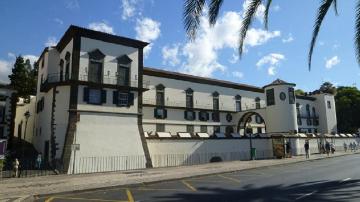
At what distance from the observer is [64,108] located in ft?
96.2

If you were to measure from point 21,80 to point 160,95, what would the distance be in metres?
22.5

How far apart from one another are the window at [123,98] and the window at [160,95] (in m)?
10.1

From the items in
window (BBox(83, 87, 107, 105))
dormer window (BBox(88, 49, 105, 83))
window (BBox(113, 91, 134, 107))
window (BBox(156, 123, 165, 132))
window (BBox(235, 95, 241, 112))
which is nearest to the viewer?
window (BBox(83, 87, 107, 105))

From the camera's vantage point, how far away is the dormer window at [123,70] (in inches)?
1272

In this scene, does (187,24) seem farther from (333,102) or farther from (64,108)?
(333,102)

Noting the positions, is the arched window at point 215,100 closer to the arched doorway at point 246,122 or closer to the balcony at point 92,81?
the arched doorway at point 246,122

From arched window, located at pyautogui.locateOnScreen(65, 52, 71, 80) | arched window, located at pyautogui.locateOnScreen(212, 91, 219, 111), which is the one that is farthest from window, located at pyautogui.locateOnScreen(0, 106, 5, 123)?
arched window, located at pyautogui.locateOnScreen(212, 91, 219, 111)

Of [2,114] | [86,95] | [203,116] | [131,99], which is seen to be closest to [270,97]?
[203,116]

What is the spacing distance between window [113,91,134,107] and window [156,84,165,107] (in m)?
10.1

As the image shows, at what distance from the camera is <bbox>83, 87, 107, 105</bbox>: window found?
29641 mm

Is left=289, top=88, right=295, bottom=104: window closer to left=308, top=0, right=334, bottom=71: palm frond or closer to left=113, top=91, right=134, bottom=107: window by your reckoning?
left=113, top=91, right=134, bottom=107: window

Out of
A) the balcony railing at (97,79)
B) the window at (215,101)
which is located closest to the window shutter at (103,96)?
the balcony railing at (97,79)

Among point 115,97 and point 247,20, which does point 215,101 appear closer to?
point 115,97

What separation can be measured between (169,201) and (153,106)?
30815 mm
